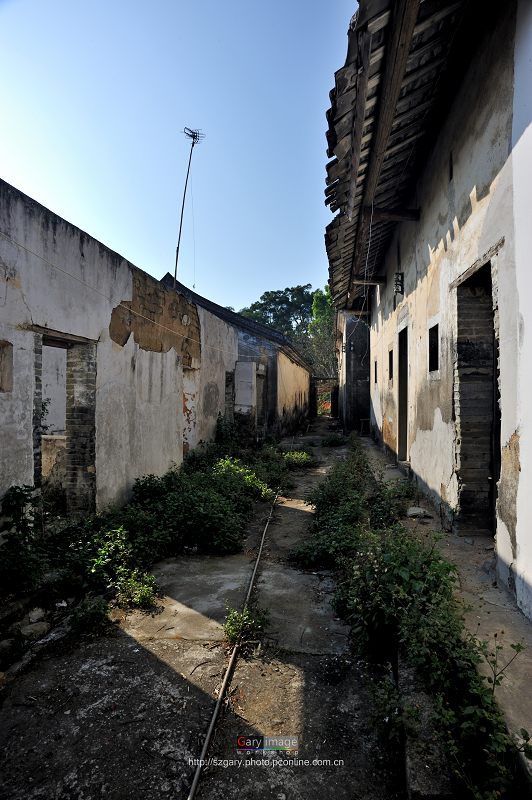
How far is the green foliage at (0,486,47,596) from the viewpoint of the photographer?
11.6ft

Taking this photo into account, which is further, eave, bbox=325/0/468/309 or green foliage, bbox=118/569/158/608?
green foliage, bbox=118/569/158/608

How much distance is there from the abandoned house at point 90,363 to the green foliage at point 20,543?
0.15 metres

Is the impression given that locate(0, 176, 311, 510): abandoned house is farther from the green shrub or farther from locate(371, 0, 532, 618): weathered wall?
locate(371, 0, 532, 618): weathered wall

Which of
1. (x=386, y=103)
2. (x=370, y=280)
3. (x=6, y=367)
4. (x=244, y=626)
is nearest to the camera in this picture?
(x=244, y=626)

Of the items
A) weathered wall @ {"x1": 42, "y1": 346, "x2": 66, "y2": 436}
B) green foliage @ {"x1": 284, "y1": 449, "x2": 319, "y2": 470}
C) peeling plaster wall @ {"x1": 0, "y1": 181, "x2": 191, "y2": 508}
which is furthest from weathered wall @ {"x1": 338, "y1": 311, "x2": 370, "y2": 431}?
weathered wall @ {"x1": 42, "y1": 346, "x2": 66, "y2": 436}

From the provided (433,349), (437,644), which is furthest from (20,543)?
(433,349)

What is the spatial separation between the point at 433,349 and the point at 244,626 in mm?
3805

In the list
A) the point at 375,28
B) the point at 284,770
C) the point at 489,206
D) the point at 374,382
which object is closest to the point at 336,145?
the point at 375,28

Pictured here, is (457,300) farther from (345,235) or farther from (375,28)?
(345,235)

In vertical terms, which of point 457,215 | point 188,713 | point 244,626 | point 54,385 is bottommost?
point 188,713

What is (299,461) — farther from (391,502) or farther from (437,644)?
(437,644)

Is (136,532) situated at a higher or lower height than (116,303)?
lower

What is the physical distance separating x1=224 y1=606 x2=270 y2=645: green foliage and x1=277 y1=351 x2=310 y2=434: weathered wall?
1126cm

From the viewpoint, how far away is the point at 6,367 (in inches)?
151
